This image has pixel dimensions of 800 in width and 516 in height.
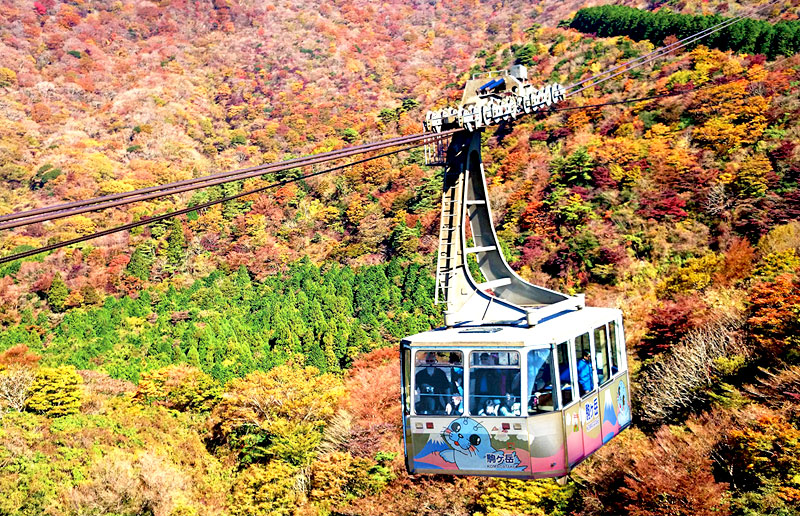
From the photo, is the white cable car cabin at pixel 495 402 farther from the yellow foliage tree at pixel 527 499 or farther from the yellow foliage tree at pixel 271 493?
the yellow foliage tree at pixel 271 493

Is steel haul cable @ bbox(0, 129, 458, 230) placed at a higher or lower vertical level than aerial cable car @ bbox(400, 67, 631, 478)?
higher

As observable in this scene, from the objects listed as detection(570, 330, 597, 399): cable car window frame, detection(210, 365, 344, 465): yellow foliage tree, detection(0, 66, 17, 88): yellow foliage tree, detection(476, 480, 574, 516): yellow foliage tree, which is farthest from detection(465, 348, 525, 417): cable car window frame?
detection(0, 66, 17, 88): yellow foliage tree

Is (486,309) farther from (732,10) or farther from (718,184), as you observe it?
(732,10)

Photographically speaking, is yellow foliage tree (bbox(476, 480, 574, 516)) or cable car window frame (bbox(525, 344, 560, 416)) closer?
cable car window frame (bbox(525, 344, 560, 416))

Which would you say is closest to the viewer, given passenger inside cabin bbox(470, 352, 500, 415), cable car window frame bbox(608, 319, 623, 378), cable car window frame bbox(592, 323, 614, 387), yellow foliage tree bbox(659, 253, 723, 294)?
passenger inside cabin bbox(470, 352, 500, 415)

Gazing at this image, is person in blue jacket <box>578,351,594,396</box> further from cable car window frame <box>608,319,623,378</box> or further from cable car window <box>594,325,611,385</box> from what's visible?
cable car window frame <box>608,319,623,378</box>
